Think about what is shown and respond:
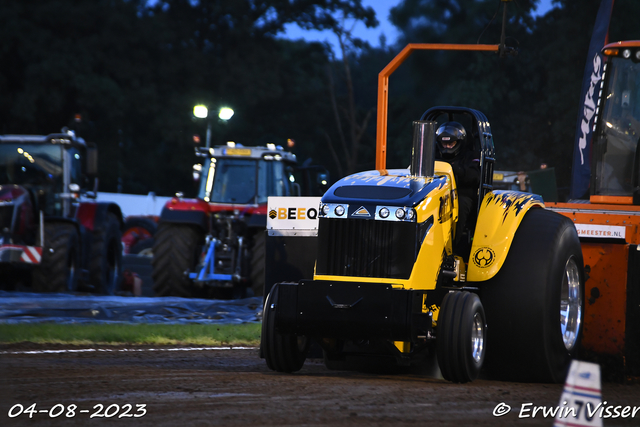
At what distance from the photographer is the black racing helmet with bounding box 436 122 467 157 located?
7527 mm

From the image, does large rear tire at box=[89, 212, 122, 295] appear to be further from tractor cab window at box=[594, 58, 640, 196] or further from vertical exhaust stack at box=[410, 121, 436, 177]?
vertical exhaust stack at box=[410, 121, 436, 177]

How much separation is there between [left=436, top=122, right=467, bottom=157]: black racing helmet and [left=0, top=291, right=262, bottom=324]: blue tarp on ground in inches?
198

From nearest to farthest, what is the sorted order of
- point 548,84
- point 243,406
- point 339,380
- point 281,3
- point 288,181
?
point 243,406
point 339,380
point 288,181
point 548,84
point 281,3

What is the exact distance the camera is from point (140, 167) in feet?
134

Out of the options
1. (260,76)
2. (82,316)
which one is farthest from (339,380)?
(260,76)

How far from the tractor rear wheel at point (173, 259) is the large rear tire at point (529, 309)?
9.12 meters

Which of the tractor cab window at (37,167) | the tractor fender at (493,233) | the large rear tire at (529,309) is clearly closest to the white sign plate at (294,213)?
the tractor fender at (493,233)

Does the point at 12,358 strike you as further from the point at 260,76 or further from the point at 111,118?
the point at 260,76

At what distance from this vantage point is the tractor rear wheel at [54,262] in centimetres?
1495

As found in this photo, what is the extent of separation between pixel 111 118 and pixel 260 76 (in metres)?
6.41

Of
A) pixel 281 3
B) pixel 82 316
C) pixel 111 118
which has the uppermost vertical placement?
pixel 281 3

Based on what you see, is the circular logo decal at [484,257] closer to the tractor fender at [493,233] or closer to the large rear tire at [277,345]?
the tractor fender at [493,233]

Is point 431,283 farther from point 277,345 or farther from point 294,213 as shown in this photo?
point 294,213

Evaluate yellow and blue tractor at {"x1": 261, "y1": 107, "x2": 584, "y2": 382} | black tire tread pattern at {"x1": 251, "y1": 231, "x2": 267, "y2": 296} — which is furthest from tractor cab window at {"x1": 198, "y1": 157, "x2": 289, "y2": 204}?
yellow and blue tractor at {"x1": 261, "y1": 107, "x2": 584, "y2": 382}
